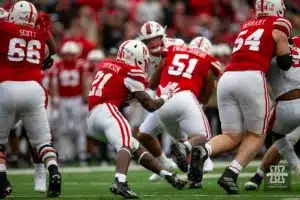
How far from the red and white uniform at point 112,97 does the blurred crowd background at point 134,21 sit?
692 cm

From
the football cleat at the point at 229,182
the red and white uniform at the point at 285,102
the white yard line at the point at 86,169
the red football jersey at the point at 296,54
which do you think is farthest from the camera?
the white yard line at the point at 86,169

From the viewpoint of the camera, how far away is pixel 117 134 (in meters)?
8.99

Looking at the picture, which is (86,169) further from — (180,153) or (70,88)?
(180,153)

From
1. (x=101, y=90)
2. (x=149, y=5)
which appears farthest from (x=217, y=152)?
(x=149, y=5)

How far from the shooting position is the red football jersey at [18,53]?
9.07 meters

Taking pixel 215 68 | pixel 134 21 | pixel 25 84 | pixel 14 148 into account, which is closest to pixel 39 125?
pixel 25 84

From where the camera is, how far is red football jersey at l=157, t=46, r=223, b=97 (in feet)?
36.3

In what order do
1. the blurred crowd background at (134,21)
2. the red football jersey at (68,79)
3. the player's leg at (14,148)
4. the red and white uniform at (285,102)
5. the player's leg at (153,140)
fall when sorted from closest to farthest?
the red and white uniform at (285,102)
the player's leg at (153,140)
the player's leg at (14,148)
the red football jersey at (68,79)
the blurred crowd background at (134,21)

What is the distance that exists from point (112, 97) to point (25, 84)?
873 millimetres

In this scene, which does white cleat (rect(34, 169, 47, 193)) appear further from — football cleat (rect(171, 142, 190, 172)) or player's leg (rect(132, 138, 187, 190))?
football cleat (rect(171, 142, 190, 172))

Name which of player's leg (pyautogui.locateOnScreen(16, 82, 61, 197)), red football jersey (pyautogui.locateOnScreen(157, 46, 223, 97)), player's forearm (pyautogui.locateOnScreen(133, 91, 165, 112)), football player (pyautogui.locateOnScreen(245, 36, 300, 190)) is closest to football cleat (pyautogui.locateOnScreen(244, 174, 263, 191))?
football player (pyautogui.locateOnScreen(245, 36, 300, 190))

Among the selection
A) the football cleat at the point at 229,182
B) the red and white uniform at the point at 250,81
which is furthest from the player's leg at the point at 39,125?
the red and white uniform at the point at 250,81

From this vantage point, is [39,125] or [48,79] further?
[48,79]

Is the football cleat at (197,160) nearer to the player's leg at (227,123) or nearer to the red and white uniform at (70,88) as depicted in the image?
the player's leg at (227,123)
